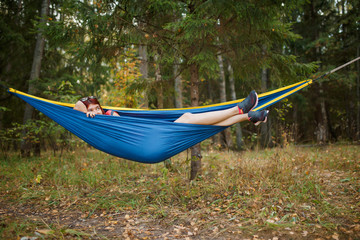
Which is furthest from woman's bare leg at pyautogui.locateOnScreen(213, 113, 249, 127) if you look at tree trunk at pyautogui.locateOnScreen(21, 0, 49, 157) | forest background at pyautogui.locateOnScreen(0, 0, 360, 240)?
tree trunk at pyautogui.locateOnScreen(21, 0, 49, 157)

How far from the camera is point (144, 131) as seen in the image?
208cm

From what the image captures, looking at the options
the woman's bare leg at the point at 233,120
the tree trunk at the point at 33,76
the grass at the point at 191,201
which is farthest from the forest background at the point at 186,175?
the woman's bare leg at the point at 233,120

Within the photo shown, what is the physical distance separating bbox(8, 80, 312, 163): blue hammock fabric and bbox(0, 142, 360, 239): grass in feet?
1.66

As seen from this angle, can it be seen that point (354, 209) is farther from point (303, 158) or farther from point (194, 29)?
point (194, 29)

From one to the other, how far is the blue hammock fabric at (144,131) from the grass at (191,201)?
506mm

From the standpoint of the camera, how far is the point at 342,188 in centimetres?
235

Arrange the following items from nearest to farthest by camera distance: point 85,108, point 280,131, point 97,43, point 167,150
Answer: point 167,150 < point 85,108 < point 97,43 < point 280,131

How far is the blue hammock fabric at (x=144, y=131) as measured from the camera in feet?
6.73

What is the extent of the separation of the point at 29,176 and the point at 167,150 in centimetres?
230

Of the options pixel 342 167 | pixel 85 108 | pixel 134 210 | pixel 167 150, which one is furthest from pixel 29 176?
pixel 342 167

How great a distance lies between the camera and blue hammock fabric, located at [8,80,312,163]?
2.05 m

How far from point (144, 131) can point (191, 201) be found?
0.83 metres

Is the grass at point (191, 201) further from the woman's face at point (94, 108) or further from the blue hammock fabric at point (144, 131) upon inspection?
the woman's face at point (94, 108)

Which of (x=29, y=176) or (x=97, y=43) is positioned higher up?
(x=97, y=43)
